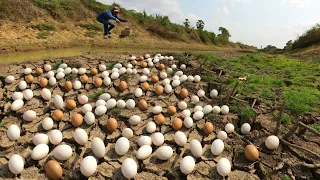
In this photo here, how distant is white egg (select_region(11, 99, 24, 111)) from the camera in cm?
465

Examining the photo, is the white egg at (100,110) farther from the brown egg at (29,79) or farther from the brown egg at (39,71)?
the brown egg at (39,71)

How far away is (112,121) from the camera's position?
416cm

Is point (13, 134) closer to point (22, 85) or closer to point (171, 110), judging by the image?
point (22, 85)

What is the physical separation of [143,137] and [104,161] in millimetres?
698

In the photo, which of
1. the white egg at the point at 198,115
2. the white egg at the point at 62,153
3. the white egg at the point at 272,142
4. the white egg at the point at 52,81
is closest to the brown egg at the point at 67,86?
the white egg at the point at 52,81

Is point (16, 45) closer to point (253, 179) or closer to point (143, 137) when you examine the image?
point (143, 137)

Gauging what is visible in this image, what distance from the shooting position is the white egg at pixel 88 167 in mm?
3215

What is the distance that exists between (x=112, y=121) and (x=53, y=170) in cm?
126

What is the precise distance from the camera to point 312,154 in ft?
11.7

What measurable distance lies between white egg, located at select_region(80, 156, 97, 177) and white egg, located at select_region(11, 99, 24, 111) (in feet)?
7.45

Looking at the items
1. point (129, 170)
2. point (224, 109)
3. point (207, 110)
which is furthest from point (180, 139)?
point (224, 109)

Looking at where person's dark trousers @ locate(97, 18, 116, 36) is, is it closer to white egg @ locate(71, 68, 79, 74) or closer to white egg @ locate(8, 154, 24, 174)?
white egg @ locate(71, 68, 79, 74)

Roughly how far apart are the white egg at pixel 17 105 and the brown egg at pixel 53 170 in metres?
2.01

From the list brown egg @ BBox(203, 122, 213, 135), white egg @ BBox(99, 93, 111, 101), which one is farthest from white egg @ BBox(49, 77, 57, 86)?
brown egg @ BBox(203, 122, 213, 135)
